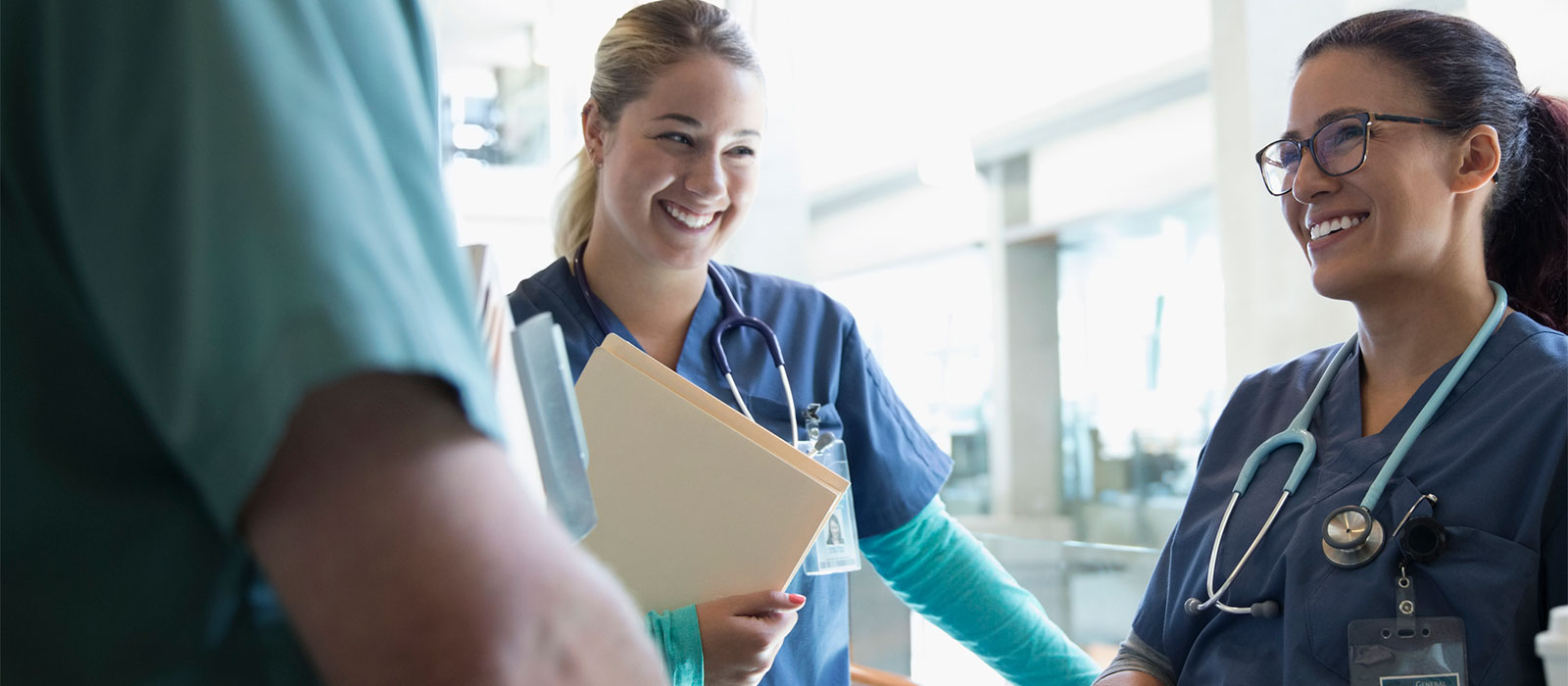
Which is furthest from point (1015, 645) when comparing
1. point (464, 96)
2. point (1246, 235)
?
point (464, 96)

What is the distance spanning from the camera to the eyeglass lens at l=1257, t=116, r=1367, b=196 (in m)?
1.27

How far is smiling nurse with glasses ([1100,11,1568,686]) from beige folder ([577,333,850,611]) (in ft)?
1.53

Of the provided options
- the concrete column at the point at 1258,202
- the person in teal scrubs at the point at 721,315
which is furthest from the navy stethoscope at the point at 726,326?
the concrete column at the point at 1258,202

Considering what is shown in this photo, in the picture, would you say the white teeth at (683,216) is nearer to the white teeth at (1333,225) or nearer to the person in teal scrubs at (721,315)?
the person in teal scrubs at (721,315)

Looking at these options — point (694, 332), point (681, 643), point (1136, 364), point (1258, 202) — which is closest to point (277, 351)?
point (681, 643)

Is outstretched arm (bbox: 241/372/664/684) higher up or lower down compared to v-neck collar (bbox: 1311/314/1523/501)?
higher up

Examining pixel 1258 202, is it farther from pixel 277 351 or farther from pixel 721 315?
pixel 277 351

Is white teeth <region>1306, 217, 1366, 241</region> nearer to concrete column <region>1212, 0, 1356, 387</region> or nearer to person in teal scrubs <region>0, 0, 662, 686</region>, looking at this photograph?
concrete column <region>1212, 0, 1356, 387</region>

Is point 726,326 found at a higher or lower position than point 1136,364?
higher

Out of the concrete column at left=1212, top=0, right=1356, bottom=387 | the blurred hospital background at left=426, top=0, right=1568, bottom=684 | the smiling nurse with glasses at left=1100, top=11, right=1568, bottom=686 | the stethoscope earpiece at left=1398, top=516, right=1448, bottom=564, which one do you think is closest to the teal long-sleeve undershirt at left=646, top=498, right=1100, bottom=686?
A: the smiling nurse with glasses at left=1100, top=11, right=1568, bottom=686

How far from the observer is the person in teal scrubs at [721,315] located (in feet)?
5.34

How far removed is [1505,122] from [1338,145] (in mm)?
187

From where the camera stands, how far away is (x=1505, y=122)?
4.22 feet

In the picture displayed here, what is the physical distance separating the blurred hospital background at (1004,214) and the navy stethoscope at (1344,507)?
1417 millimetres
